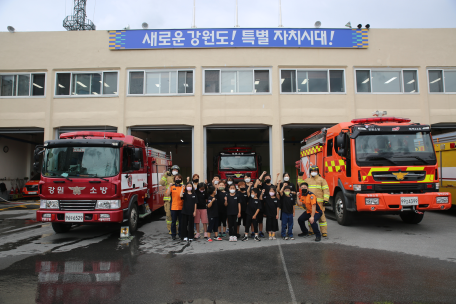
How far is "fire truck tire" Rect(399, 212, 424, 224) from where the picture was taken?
347 inches

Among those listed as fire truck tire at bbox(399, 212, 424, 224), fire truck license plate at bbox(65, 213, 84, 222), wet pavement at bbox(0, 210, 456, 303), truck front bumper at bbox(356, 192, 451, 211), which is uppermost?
truck front bumper at bbox(356, 192, 451, 211)

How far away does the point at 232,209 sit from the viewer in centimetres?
725

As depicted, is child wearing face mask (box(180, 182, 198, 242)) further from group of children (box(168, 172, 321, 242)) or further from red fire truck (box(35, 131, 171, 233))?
red fire truck (box(35, 131, 171, 233))

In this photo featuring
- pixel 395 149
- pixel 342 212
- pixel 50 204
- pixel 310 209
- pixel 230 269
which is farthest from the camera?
pixel 342 212

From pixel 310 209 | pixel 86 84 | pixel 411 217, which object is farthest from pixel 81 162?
pixel 86 84

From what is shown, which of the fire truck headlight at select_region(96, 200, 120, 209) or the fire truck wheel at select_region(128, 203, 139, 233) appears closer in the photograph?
the fire truck headlight at select_region(96, 200, 120, 209)

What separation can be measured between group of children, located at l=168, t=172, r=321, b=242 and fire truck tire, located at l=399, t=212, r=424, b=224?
13.2 ft

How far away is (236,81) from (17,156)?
15.0m

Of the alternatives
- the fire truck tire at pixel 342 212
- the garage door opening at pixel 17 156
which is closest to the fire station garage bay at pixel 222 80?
the garage door opening at pixel 17 156

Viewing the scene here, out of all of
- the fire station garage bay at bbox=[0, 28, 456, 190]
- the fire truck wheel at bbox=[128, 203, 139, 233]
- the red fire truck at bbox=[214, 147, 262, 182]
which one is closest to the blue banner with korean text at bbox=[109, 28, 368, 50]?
the fire station garage bay at bbox=[0, 28, 456, 190]

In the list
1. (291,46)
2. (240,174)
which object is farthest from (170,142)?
(291,46)

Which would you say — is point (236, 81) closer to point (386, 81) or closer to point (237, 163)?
point (237, 163)

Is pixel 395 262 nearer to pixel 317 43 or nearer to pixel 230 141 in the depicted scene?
pixel 317 43

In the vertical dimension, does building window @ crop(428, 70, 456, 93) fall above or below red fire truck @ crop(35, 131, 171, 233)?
above
